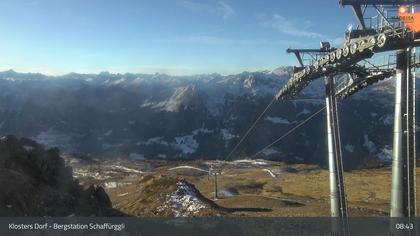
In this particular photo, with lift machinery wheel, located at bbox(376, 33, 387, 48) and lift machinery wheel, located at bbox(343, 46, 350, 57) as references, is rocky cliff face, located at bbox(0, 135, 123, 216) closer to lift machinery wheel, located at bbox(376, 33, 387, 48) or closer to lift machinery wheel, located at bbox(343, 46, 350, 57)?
lift machinery wheel, located at bbox(343, 46, 350, 57)

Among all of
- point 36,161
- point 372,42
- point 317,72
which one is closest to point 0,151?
point 36,161

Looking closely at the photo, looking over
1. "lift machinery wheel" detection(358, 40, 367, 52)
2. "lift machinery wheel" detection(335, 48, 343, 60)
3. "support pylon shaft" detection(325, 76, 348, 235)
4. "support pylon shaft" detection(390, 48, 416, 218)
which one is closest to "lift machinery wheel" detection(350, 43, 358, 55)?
"lift machinery wheel" detection(358, 40, 367, 52)

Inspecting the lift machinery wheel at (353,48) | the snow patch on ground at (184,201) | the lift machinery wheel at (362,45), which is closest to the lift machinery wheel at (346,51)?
the lift machinery wheel at (353,48)

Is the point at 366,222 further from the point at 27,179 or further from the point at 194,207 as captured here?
the point at 27,179

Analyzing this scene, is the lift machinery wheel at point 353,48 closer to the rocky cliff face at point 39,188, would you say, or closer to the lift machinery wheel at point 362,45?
the lift machinery wheel at point 362,45

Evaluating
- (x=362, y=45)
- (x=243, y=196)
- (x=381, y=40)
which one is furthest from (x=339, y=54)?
(x=243, y=196)

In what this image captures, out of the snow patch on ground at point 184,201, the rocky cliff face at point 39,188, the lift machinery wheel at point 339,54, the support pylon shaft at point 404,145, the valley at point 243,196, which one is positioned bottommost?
the valley at point 243,196

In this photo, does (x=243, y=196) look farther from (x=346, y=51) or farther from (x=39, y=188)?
(x=346, y=51)

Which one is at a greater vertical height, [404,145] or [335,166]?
[404,145]

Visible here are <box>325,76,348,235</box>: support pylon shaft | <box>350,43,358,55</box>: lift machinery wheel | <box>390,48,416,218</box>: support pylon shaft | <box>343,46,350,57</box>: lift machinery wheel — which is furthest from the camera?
<box>325,76,348,235</box>: support pylon shaft
